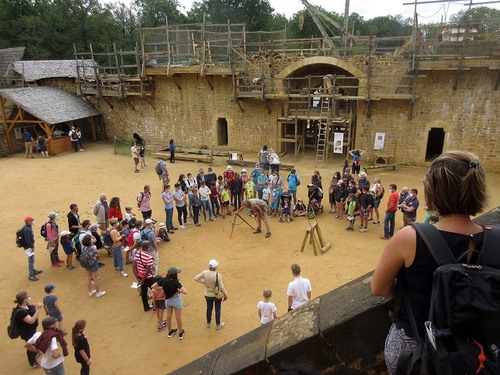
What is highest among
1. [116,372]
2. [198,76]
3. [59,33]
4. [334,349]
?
[59,33]

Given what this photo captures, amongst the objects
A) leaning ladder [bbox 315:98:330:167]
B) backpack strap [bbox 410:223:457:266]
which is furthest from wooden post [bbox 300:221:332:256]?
leaning ladder [bbox 315:98:330:167]

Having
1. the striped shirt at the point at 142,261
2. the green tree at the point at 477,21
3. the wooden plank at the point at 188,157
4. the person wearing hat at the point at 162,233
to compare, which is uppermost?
the green tree at the point at 477,21

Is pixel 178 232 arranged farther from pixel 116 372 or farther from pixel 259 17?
pixel 259 17

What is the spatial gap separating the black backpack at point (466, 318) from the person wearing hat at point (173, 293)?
5.05 metres

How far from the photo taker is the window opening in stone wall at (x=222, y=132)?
2017cm

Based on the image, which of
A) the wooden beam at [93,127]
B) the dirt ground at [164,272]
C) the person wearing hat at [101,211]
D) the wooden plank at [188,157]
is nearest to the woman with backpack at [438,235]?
the dirt ground at [164,272]

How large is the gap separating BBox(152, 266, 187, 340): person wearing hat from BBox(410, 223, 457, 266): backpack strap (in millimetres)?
4989

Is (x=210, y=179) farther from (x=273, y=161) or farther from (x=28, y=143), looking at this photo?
(x=28, y=143)

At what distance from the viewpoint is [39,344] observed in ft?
16.1

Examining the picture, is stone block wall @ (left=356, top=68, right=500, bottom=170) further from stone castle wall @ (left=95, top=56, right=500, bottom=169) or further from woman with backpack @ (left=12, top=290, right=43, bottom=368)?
woman with backpack @ (left=12, top=290, right=43, bottom=368)

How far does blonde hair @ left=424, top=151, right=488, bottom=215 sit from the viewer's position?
4.83 ft

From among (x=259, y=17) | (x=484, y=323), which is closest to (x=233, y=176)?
(x=484, y=323)

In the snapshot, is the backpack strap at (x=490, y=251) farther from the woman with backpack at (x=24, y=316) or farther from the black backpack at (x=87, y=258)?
the black backpack at (x=87, y=258)

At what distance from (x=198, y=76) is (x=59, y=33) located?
22.7 meters
